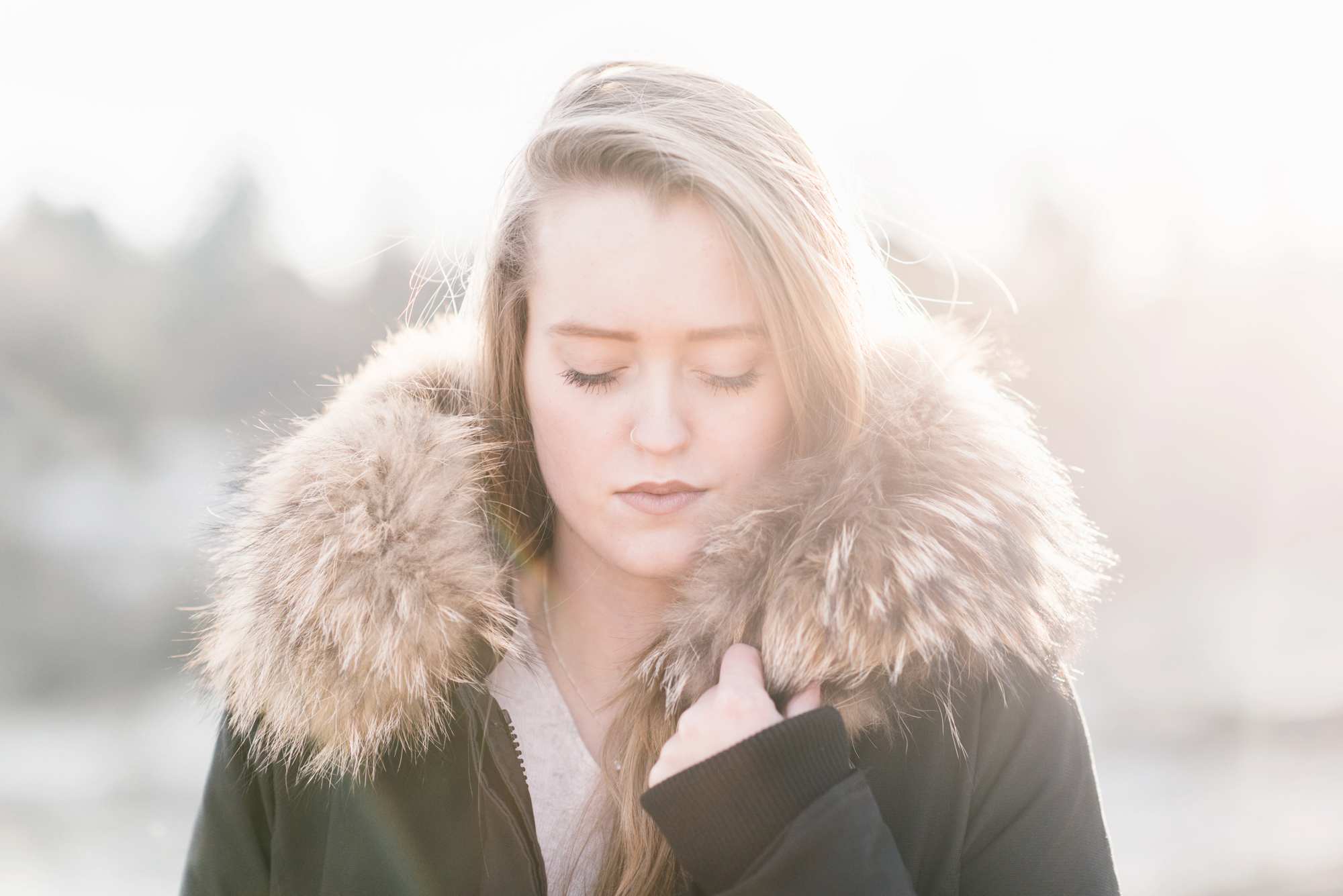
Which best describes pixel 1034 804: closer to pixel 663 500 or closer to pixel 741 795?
pixel 741 795

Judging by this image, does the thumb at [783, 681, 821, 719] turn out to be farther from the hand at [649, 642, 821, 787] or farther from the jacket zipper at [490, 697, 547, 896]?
the jacket zipper at [490, 697, 547, 896]

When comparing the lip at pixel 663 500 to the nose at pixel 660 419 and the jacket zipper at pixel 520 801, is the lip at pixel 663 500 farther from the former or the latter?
the jacket zipper at pixel 520 801

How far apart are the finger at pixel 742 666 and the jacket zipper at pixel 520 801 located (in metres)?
0.36

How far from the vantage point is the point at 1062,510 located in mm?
1667

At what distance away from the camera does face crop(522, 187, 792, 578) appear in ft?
5.28

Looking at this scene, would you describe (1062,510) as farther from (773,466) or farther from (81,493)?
(81,493)

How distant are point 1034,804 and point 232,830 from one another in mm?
1328

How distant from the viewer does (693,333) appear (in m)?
1.60

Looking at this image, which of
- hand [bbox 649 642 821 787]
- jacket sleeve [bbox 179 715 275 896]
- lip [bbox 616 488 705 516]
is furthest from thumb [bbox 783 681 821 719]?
jacket sleeve [bbox 179 715 275 896]

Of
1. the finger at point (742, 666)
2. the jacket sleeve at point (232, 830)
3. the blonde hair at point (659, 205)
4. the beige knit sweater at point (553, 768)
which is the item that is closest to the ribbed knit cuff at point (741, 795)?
the finger at point (742, 666)

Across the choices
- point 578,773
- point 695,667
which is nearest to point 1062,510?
point 695,667

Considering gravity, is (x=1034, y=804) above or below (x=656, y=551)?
below

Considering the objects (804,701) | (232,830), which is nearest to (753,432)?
(804,701)

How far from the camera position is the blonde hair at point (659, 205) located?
1.64 m
